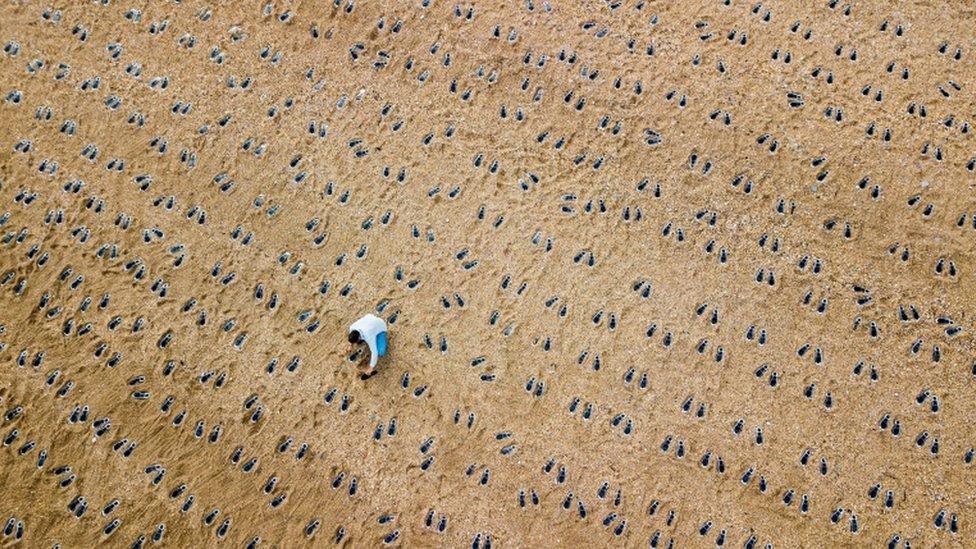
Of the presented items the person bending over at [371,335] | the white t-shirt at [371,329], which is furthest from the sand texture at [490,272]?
the white t-shirt at [371,329]

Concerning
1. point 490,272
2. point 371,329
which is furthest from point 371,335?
point 490,272

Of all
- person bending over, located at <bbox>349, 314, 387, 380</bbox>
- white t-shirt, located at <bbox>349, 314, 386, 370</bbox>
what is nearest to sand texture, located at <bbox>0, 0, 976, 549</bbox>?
person bending over, located at <bbox>349, 314, 387, 380</bbox>

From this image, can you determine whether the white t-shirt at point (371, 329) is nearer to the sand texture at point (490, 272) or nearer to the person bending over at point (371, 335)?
the person bending over at point (371, 335)

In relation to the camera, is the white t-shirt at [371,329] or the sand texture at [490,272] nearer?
the sand texture at [490,272]

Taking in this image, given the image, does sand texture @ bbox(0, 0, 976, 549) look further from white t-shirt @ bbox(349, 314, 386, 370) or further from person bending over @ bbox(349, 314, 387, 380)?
white t-shirt @ bbox(349, 314, 386, 370)

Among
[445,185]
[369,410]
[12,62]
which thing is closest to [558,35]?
[445,185]

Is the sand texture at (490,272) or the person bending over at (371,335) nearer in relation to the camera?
the sand texture at (490,272)
